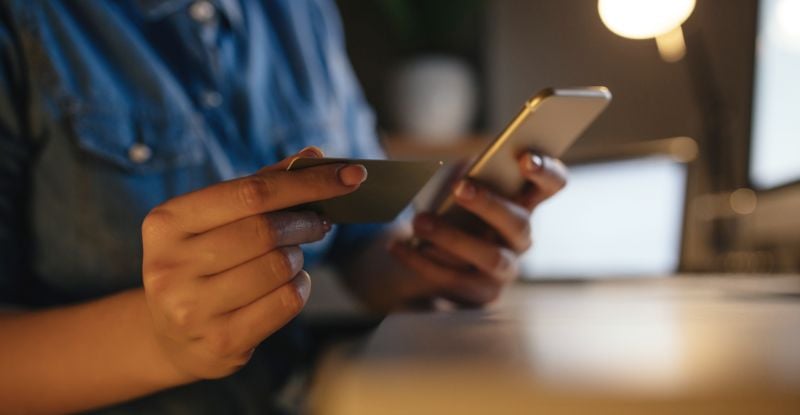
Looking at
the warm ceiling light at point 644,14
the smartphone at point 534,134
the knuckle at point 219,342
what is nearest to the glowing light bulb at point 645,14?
the warm ceiling light at point 644,14

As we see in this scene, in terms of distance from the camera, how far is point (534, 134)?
49 cm

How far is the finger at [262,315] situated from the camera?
373 millimetres

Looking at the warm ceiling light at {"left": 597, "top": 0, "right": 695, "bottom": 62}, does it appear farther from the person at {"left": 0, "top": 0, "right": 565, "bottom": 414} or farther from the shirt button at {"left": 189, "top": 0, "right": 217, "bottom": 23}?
the shirt button at {"left": 189, "top": 0, "right": 217, "bottom": 23}

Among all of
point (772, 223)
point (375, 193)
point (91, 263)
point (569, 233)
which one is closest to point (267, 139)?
point (91, 263)

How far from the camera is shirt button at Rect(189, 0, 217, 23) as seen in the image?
0.67 m

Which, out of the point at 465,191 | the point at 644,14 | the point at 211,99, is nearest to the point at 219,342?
the point at 465,191

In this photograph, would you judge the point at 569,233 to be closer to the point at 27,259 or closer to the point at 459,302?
the point at 459,302

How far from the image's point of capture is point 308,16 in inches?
35.3

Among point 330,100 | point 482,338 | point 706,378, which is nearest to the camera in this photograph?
point 706,378

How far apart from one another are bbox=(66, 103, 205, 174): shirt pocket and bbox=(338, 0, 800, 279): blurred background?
2.19 ft

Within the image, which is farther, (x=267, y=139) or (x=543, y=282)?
(x=543, y=282)

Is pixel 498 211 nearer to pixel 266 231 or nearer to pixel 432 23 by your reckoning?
pixel 266 231

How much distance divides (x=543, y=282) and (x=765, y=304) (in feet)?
1.87

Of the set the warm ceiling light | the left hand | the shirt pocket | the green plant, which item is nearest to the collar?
the shirt pocket
